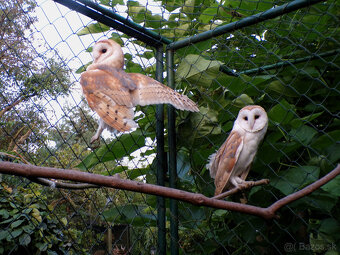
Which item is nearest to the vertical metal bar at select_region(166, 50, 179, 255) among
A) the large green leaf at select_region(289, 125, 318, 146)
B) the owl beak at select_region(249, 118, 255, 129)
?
the owl beak at select_region(249, 118, 255, 129)

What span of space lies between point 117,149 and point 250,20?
583 mm

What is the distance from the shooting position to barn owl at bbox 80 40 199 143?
92 centimetres

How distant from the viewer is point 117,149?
113 centimetres

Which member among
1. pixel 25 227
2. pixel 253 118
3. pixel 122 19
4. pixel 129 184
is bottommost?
pixel 129 184

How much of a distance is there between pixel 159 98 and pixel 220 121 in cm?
31

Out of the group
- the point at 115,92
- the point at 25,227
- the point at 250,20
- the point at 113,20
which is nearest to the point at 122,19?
the point at 113,20

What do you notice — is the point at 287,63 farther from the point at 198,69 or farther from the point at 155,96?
the point at 155,96

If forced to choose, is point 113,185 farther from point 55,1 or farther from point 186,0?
point 186,0

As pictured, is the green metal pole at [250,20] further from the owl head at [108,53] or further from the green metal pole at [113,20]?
the owl head at [108,53]

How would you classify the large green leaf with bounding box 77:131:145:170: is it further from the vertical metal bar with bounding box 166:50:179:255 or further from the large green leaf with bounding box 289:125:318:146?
the large green leaf with bounding box 289:125:318:146

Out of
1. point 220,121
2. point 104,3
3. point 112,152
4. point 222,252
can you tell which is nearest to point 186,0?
point 104,3

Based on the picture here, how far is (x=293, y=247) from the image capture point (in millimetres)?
996

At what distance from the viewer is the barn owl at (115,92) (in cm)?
92

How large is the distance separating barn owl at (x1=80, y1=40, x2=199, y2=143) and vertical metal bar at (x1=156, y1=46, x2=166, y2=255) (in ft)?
0.51
